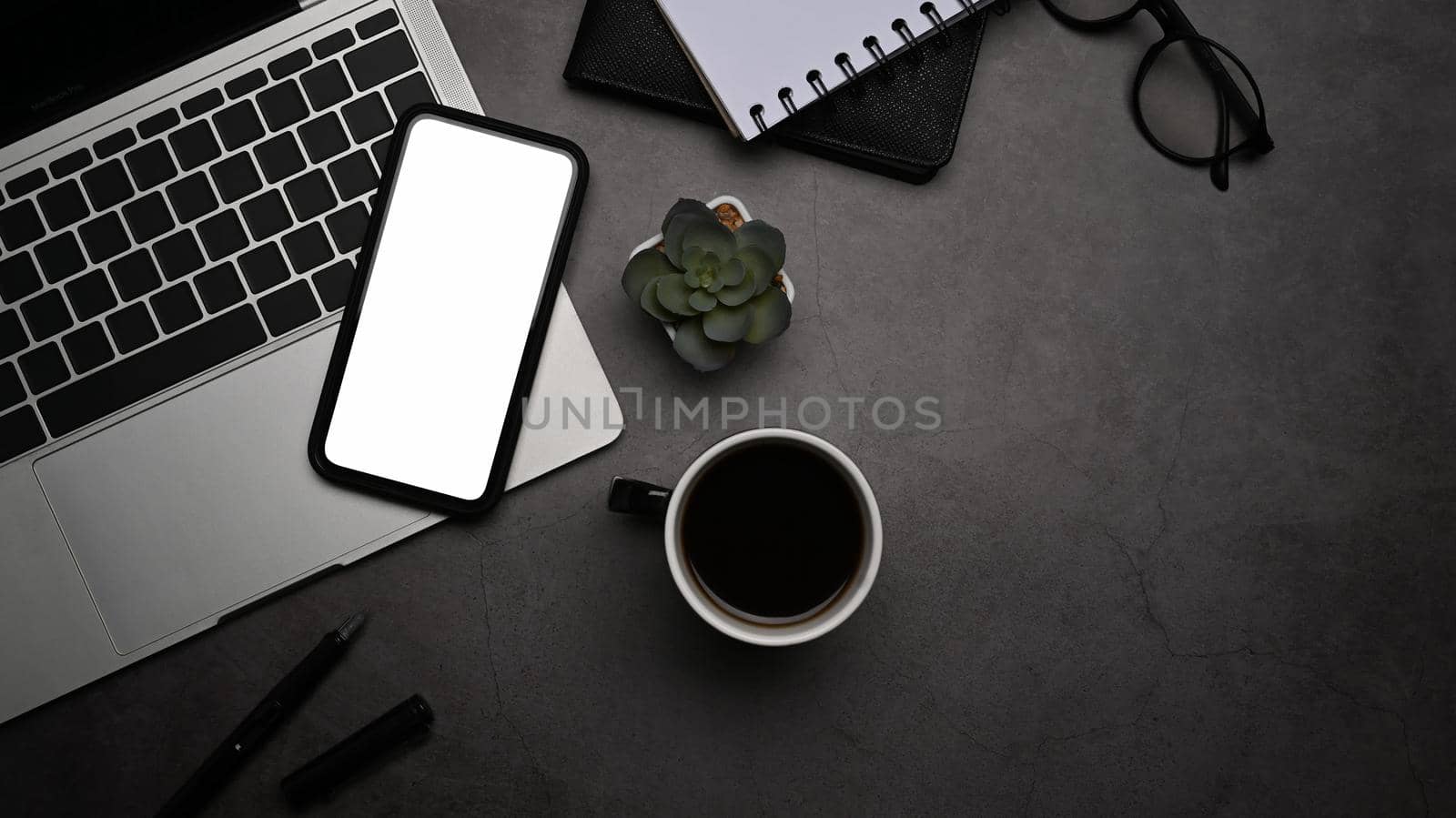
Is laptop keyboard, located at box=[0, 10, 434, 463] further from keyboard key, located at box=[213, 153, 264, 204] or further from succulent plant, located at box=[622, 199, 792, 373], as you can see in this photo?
succulent plant, located at box=[622, 199, 792, 373]

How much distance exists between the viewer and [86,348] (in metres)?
0.63

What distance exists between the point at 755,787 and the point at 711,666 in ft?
0.35

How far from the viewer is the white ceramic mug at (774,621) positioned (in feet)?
1.80

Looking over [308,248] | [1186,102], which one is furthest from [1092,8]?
[308,248]

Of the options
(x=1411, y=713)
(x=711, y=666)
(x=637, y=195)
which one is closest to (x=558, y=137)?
(x=637, y=195)

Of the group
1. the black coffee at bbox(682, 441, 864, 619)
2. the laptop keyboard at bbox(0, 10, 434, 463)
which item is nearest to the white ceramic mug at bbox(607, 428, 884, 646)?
the black coffee at bbox(682, 441, 864, 619)

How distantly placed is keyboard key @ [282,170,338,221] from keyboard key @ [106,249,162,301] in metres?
0.12

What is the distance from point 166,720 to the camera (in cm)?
68

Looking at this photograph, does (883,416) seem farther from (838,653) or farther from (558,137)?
(558,137)

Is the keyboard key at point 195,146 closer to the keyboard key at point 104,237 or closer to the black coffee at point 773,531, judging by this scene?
the keyboard key at point 104,237

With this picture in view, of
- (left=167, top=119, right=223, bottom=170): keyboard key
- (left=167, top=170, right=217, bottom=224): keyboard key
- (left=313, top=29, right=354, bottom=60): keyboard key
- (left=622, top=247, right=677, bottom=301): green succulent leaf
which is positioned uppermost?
(left=313, top=29, right=354, bottom=60): keyboard key

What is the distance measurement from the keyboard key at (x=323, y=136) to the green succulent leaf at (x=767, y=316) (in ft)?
1.14

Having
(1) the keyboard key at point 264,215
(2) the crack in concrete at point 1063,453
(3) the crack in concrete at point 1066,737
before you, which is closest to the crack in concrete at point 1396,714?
(3) the crack in concrete at point 1066,737

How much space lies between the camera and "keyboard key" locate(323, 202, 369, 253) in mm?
646
